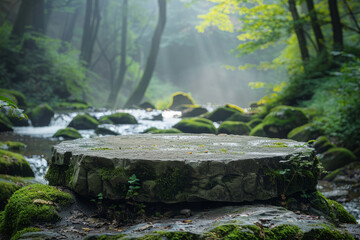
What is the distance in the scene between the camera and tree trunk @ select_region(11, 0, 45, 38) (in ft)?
54.0

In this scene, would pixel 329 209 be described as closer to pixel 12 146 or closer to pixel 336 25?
pixel 12 146

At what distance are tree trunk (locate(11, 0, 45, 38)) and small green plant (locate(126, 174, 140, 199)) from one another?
1640 centimetres

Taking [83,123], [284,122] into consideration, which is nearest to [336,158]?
[284,122]

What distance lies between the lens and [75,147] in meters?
3.17

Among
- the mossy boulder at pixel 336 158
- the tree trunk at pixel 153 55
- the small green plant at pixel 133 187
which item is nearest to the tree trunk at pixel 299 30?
the mossy boulder at pixel 336 158

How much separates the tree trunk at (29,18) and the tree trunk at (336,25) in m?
14.7

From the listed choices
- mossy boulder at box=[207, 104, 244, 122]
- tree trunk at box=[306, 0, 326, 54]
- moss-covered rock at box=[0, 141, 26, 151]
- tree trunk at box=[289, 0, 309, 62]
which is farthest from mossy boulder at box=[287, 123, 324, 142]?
moss-covered rock at box=[0, 141, 26, 151]

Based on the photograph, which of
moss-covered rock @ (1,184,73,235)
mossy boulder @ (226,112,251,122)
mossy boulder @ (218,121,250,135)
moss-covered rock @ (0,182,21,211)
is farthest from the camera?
mossy boulder @ (226,112,251,122)

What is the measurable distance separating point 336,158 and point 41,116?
9.68 metres

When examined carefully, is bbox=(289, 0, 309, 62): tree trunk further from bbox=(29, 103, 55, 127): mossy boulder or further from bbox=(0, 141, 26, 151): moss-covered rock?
bbox=(0, 141, 26, 151): moss-covered rock

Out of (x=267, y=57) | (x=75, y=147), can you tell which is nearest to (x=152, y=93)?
(x=267, y=57)

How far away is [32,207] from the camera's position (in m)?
2.41

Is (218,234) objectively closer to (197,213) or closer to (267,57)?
(197,213)

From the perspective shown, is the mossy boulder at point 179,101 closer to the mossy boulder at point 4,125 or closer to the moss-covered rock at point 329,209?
the mossy boulder at point 4,125
